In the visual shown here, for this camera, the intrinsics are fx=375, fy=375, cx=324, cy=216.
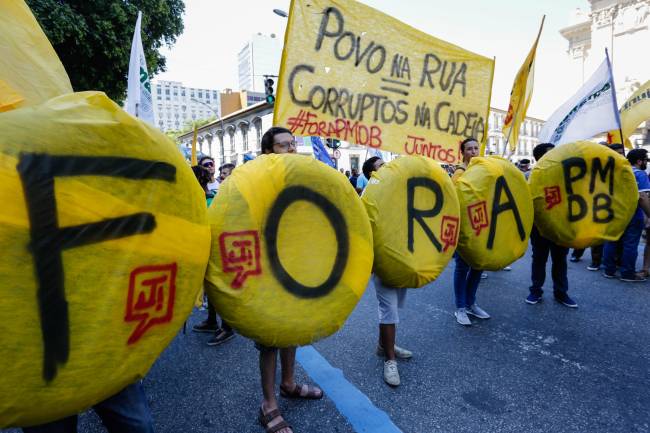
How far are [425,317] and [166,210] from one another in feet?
9.92

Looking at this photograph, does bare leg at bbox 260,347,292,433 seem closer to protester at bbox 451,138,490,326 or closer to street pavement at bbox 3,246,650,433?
street pavement at bbox 3,246,650,433

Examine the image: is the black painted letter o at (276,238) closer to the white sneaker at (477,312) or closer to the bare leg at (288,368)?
the bare leg at (288,368)

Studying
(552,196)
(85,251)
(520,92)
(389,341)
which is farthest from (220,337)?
(520,92)

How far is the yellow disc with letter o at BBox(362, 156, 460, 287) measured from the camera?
80.4 inches

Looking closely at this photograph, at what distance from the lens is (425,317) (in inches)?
143

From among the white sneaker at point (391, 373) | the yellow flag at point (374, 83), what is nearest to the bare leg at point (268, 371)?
the white sneaker at point (391, 373)

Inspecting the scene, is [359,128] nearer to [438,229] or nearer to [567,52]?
[438,229]

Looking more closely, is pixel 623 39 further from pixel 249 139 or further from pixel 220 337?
pixel 220 337

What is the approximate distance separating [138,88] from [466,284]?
3.84m

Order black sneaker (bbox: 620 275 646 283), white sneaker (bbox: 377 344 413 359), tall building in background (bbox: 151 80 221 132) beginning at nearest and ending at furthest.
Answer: white sneaker (bbox: 377 344 413 359)
black sneaker (bbox: 620 275 646 283)
tall building in background (bbox: 151 80 221 132)

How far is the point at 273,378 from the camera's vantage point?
6.80 ft

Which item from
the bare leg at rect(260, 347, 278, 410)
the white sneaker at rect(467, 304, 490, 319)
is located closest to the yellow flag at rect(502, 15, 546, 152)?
the white sneaker at rect(467, 304, 490, 319)

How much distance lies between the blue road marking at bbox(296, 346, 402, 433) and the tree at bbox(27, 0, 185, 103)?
7.94 metres

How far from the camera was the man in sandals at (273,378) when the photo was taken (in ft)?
6.64
